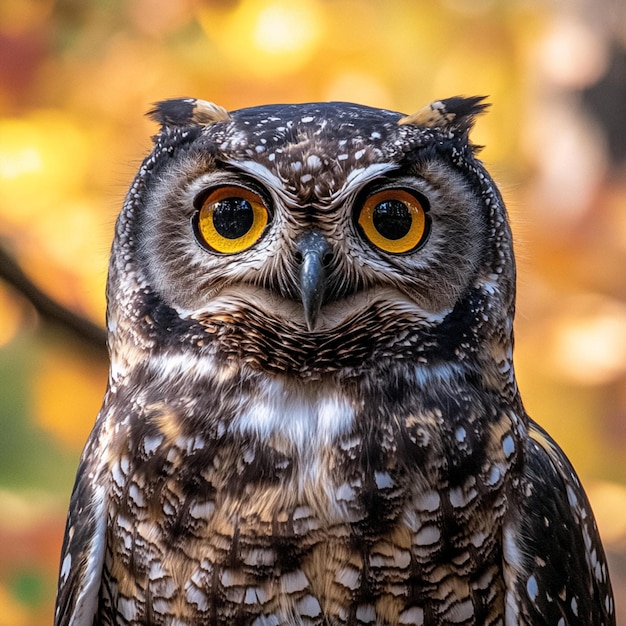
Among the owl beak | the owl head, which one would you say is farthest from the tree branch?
the owl beak

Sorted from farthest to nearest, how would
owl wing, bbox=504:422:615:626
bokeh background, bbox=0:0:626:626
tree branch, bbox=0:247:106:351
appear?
bokeh background, bbox=0:0:626:626, tree branch, bbox=0:247:106:351, owl wing, bbox=504:422:615:626

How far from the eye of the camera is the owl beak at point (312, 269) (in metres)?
1.24

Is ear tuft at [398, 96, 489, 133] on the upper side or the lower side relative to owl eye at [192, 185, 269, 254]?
upper

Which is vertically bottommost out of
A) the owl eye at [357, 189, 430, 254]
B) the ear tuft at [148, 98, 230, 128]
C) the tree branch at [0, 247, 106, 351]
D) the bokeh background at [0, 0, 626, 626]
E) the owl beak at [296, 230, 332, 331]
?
the owl beak at [296, 230, 332, 331]

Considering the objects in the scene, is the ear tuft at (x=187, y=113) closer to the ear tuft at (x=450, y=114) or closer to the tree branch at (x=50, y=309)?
the ear tuft at (x=450, y=114)

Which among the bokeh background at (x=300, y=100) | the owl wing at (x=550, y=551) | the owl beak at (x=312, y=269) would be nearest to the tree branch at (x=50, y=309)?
the bokeh background at (x=300, y=100)

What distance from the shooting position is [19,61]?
2910mm

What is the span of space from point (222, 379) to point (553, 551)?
63 cm

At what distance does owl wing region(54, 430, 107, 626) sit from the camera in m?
1.44

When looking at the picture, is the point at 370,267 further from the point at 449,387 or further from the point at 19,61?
the point at 19,61

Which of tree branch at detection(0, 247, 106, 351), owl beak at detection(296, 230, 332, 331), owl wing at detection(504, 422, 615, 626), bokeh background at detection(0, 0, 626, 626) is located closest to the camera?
owl beak at detection(296, 230, 332, 331)

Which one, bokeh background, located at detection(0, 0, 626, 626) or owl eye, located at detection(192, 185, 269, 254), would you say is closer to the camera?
A: owl eye, located at detection(192, 185, 269, 254)

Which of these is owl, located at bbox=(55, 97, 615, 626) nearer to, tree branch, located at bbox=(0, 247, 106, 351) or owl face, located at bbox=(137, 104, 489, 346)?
owl face, located at bbox=(137, 104, 489, 346)

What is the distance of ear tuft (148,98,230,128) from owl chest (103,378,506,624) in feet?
1.56
